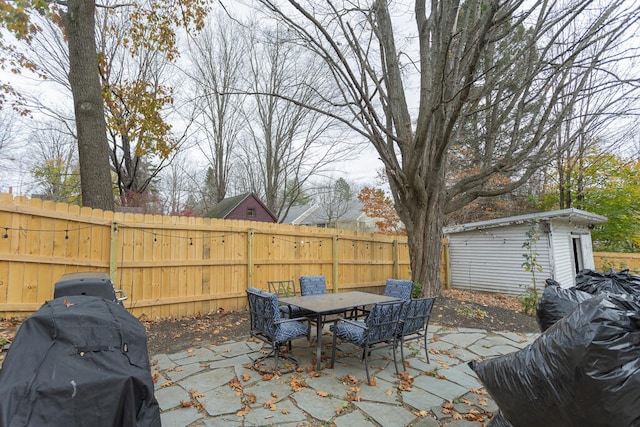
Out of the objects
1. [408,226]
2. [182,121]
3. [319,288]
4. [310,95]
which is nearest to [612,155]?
[408,226]

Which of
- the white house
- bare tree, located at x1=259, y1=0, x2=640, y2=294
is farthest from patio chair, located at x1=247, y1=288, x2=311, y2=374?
the white house

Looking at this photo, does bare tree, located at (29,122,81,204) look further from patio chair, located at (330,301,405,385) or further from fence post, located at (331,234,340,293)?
patio chair, located at (330,301,405,385)

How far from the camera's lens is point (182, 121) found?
11.9 m

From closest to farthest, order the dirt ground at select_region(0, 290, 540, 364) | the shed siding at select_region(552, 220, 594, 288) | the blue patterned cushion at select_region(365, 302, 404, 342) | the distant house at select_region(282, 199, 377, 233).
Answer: the blue patterned cushion at select_region(365, 302, 404, 342) < the dirt ground at select_region(0, 290, 540, 364) < the shed siding at select_region(552, 220, 594, 288) < the distant house at select_region(282, 199, 377, 233)

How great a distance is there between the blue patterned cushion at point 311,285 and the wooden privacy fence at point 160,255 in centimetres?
132

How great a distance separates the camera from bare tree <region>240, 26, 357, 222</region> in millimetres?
11617

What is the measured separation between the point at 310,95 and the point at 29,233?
30.8 feet

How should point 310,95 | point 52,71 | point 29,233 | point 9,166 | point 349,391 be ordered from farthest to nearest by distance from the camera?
1. point 9,166
2. point 310,95
3. point 52,71
4. point 29,233
5. point 349,391

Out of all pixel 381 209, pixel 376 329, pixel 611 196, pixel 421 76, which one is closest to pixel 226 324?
pixel 376 329

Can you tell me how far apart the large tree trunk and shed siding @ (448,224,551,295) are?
32.3ft

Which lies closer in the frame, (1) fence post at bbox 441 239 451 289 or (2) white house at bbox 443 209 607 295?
(2) white house at bbox 443 209 607 295

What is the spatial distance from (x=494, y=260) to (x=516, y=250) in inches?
27.5

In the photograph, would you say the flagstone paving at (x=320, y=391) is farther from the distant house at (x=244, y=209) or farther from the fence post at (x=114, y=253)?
the distant house at (x=244, y=209)

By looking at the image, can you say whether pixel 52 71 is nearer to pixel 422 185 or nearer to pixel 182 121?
pixel 182 121
